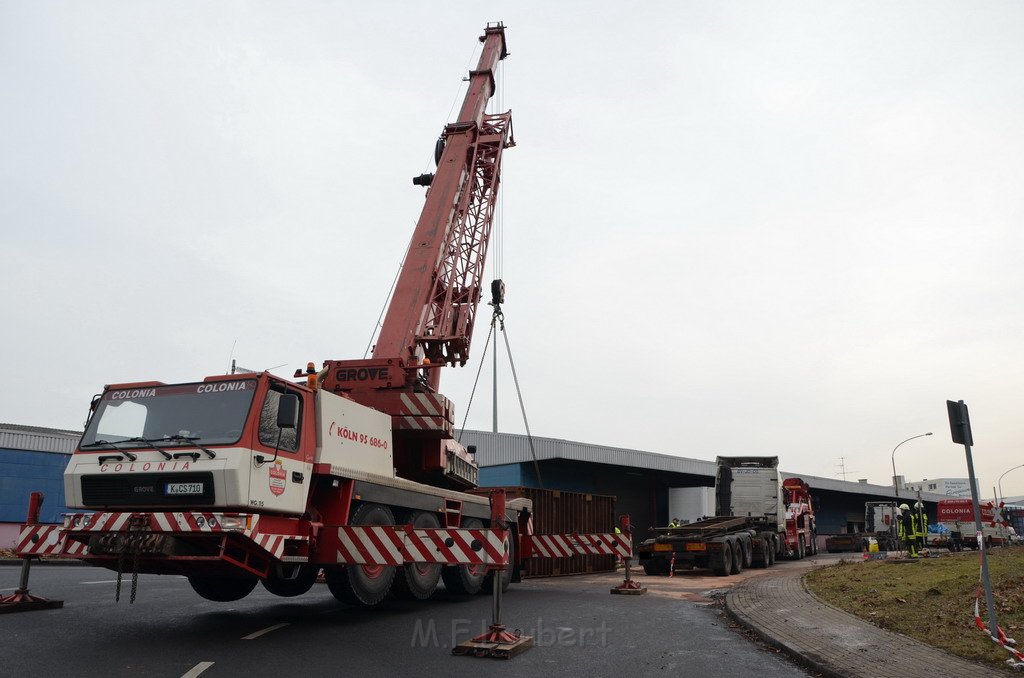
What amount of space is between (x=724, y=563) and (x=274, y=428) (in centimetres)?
1449

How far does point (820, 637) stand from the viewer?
28.4 feet

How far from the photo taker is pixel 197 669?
6809 millimetres

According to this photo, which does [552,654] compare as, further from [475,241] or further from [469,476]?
[475,241]

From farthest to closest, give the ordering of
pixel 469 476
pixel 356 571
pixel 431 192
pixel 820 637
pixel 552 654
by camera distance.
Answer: pixel 431 192 → pixel 469 476 → pixel 356 571 → pixel 820 637 → pixel 552 654

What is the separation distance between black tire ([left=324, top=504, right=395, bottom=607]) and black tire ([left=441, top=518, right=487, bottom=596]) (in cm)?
216

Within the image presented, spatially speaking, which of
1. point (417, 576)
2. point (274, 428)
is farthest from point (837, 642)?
point (274, 428)

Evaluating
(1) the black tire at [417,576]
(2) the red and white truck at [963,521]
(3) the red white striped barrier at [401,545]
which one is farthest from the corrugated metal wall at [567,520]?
(2) the red and white truck at [963,521]

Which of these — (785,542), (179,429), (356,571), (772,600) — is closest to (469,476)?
(356,571)

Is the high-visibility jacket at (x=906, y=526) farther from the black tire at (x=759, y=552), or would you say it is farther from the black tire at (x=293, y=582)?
the black tire at (x=293, y=582)

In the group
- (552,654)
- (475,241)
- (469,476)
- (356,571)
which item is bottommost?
(552,654)

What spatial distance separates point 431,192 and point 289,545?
10084 mm

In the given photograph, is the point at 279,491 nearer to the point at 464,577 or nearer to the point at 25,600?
the point at 25,600

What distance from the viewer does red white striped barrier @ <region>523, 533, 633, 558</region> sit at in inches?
512

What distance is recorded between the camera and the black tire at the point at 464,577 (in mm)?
12875
